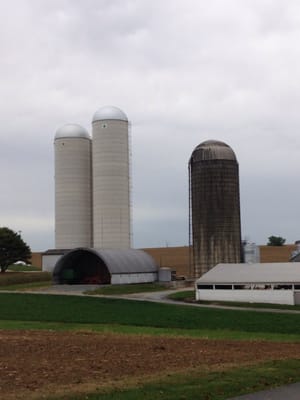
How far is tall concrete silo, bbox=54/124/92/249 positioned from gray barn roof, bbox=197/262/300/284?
87.9ft

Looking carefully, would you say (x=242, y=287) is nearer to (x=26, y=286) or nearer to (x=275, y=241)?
(x=26, y=286)

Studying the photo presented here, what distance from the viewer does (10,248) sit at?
84.1m

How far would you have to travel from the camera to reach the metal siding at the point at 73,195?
3125 inches

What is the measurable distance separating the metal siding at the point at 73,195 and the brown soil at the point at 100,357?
5540cm

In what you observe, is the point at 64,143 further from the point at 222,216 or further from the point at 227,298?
the point at 227,298

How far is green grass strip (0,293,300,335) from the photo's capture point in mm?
31906

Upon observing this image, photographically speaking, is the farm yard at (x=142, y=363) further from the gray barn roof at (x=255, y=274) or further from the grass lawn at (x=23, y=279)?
the grass lawn at (x=23, y=279)

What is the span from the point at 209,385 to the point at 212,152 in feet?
197

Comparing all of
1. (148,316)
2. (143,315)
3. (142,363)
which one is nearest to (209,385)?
(142,363)

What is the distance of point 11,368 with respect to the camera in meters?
14.9

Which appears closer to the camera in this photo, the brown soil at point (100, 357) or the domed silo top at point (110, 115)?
the brown soil at point (100, 357)

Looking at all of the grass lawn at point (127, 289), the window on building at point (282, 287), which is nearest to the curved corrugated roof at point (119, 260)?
the grass lawn at point (127, 289)

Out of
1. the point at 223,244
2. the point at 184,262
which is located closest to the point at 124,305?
the point at 223,244

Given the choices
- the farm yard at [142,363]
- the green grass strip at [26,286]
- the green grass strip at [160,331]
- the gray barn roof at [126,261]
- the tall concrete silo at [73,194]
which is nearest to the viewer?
the farm yard at [142,363]
